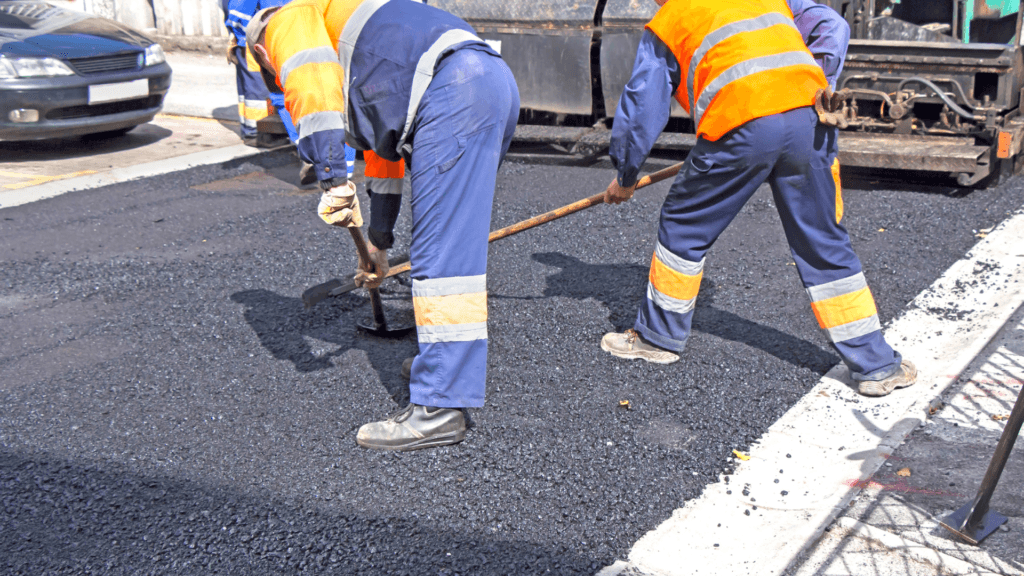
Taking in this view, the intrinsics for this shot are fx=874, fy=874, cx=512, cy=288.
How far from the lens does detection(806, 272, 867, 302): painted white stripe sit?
125 inches

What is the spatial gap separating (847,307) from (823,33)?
3.34ft

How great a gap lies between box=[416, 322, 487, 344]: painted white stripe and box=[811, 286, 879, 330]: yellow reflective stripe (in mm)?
1322

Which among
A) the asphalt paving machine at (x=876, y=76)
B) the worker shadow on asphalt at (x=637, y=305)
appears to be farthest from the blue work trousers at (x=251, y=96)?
the worker shadow on asphalt at (x=637, y=305)

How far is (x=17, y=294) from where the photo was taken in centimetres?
442

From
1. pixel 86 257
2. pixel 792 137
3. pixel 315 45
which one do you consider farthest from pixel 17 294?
pixel 792 137

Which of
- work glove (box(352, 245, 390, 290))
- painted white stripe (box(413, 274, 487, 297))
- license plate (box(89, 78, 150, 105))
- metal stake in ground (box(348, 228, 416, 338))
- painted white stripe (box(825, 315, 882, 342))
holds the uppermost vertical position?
license plate (box(89, 78, 150, 105))

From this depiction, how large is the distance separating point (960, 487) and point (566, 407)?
1.27 metres

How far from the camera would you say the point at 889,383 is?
318cm

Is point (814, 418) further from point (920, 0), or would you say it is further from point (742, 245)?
point (920, 0)

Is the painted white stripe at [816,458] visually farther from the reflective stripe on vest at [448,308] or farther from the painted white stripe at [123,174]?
the painted white stripe at [123,174]

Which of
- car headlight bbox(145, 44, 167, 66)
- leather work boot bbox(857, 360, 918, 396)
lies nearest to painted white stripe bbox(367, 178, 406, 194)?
leather work boot bbox(857, 360, 918, 396)

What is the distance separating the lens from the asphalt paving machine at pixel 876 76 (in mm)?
5590

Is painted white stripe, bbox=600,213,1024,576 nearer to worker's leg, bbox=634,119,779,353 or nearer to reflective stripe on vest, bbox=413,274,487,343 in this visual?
worker's leg, bbox=634,119,779,353

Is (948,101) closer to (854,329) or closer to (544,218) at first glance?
(854,329)
